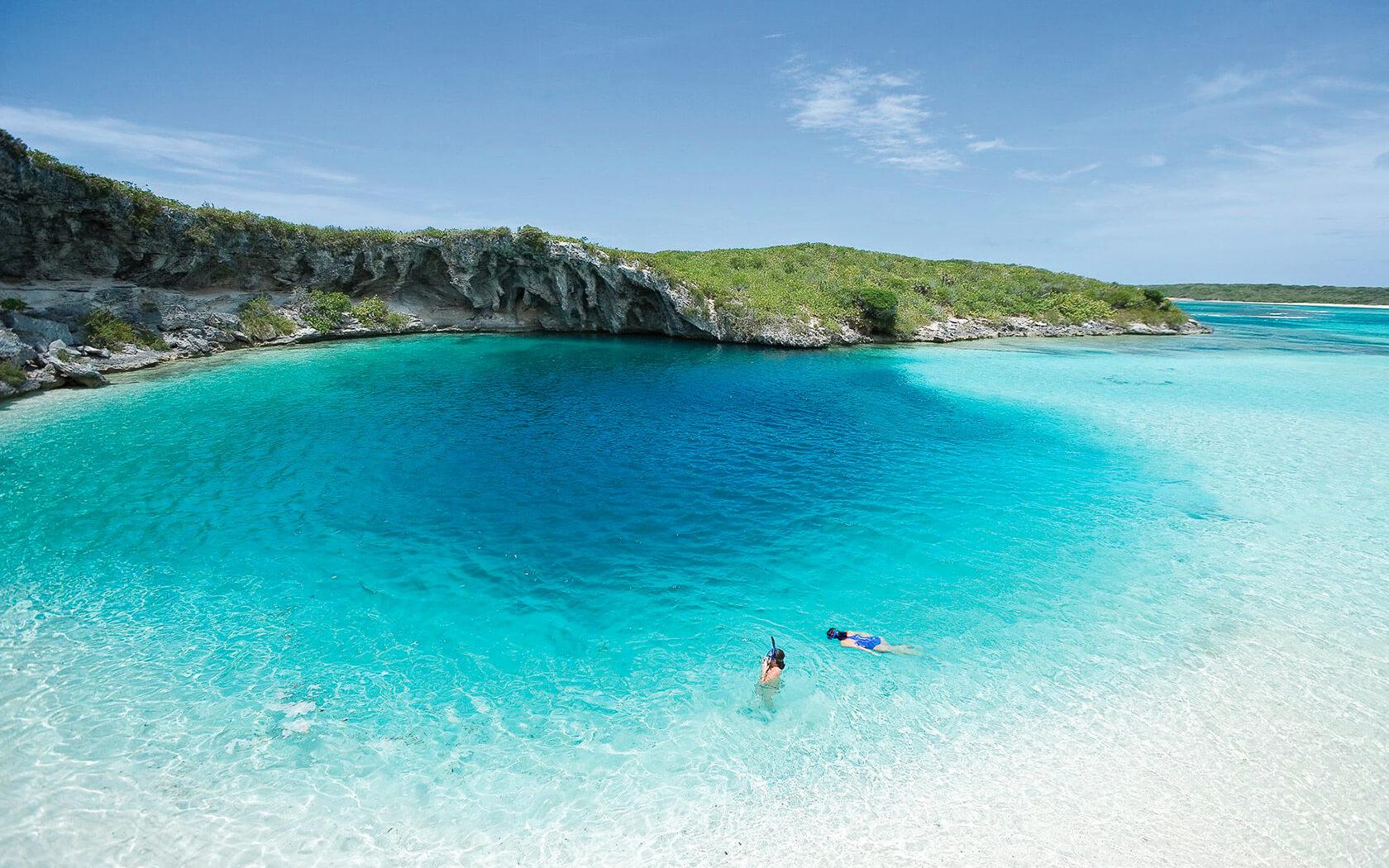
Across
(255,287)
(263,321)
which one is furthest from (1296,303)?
(255,287)

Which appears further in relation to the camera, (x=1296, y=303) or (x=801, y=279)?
(x=1296, y=303)

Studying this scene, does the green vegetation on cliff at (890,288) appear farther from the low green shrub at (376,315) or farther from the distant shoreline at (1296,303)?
the distant shoreline at (1296,303)

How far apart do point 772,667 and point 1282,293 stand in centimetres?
24744

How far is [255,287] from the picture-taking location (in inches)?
1572

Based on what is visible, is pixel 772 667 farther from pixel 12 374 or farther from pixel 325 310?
pixel 325 310

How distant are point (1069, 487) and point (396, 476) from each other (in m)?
18.7

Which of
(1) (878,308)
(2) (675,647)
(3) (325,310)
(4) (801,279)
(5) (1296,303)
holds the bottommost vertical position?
(2) (675,647)

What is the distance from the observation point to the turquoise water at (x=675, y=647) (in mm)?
6727

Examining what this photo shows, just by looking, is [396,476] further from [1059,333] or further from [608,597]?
[1059,333]

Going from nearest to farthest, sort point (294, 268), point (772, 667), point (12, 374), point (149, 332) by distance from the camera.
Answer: point (772, 667) < point (12, 374) < point (149, 332) < point (294, 268)

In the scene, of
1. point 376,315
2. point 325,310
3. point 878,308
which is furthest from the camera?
point 878,308

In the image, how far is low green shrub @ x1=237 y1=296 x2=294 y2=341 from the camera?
37844 mm

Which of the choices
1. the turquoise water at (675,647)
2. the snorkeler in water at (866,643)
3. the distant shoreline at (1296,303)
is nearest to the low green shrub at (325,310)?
the turquoise water at (675,647)

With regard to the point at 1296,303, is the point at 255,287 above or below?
below
